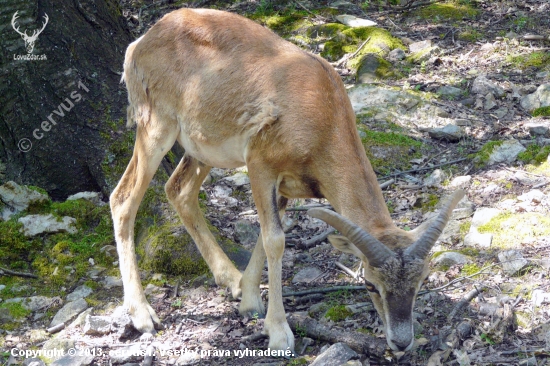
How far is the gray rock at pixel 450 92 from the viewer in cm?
1145

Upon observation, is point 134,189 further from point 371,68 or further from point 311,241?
point 371,68

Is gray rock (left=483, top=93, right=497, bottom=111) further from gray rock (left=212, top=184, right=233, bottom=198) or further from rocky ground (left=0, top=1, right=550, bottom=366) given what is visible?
gray rock (left=212, top=184, right=233, bottom=198)

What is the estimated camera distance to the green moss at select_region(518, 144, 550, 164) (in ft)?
29.9

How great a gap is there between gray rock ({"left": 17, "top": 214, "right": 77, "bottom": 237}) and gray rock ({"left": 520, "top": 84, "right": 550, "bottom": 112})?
7417 mm

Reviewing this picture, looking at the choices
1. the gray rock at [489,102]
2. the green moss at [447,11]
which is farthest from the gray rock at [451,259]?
the green moss at [447,11]

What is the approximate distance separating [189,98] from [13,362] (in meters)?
3.26

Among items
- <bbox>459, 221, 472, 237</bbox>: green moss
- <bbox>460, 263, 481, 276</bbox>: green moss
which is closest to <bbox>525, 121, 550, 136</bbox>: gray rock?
<bbox>459, 221, 472, 237</bbox>: green moss

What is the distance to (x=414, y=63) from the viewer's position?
1283 centimetres

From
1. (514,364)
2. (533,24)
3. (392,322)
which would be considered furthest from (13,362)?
(533,24)

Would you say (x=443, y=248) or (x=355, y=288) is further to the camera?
(x=443, y=248)

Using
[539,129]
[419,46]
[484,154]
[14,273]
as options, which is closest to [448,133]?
[484,154]

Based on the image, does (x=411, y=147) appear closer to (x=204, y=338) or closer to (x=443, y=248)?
(x=443, y=248)

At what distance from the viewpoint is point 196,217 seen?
7.90 metres

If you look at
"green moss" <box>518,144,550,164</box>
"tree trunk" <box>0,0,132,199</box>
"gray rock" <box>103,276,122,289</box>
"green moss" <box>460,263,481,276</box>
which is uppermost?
"tree trunk" <box>0,0,132,199</box>
